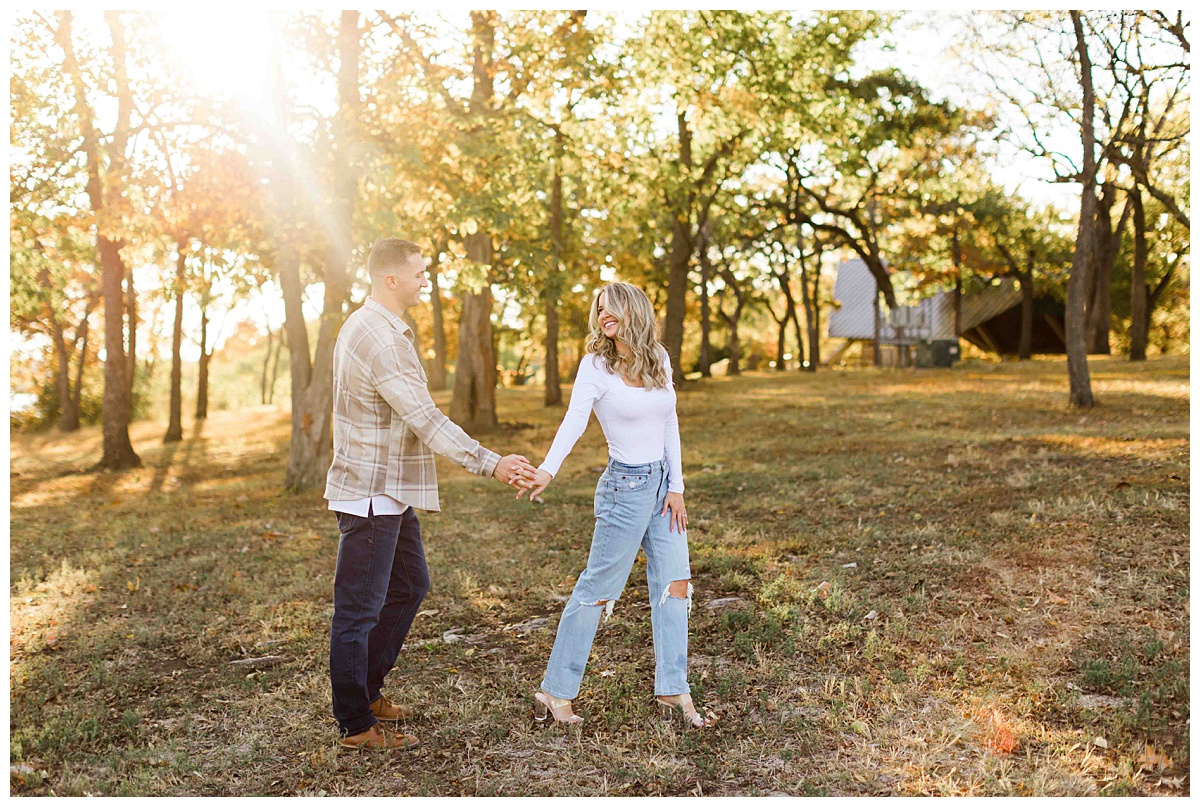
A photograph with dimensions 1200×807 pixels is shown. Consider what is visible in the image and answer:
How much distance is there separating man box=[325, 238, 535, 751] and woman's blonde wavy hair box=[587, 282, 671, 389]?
0.66 metres

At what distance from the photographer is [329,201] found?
41.3 ft

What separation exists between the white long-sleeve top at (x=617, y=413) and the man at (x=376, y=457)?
0.31 metres

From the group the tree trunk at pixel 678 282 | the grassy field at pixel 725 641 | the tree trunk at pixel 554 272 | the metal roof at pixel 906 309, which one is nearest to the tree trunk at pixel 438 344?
the tree trunk at pixel 554 272

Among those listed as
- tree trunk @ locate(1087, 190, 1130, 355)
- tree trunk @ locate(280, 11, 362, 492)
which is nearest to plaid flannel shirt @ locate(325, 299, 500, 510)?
tree trunk @ locate(280, 11, 362, 492)

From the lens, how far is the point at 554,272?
18641mm

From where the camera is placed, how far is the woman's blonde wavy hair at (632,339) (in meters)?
4.45

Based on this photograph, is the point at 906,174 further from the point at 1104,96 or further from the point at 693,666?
the point at 693,666

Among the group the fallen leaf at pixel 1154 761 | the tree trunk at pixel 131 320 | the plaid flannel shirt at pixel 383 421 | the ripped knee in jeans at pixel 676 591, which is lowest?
the fallen leaf at pixel 1154 761

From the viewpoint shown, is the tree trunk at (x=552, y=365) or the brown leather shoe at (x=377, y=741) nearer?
the brown leather shoe at (x=377, y=741)

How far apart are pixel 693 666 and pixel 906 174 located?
28.2m

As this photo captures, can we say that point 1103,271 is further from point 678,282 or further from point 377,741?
point 377,741

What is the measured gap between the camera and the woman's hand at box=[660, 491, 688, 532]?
464 centimetres

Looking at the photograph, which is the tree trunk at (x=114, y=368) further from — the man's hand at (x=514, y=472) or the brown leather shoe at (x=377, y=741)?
the man's hand at (x=514, y=472)

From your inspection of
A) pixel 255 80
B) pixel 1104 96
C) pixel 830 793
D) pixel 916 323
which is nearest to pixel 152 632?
pixel 830 793
